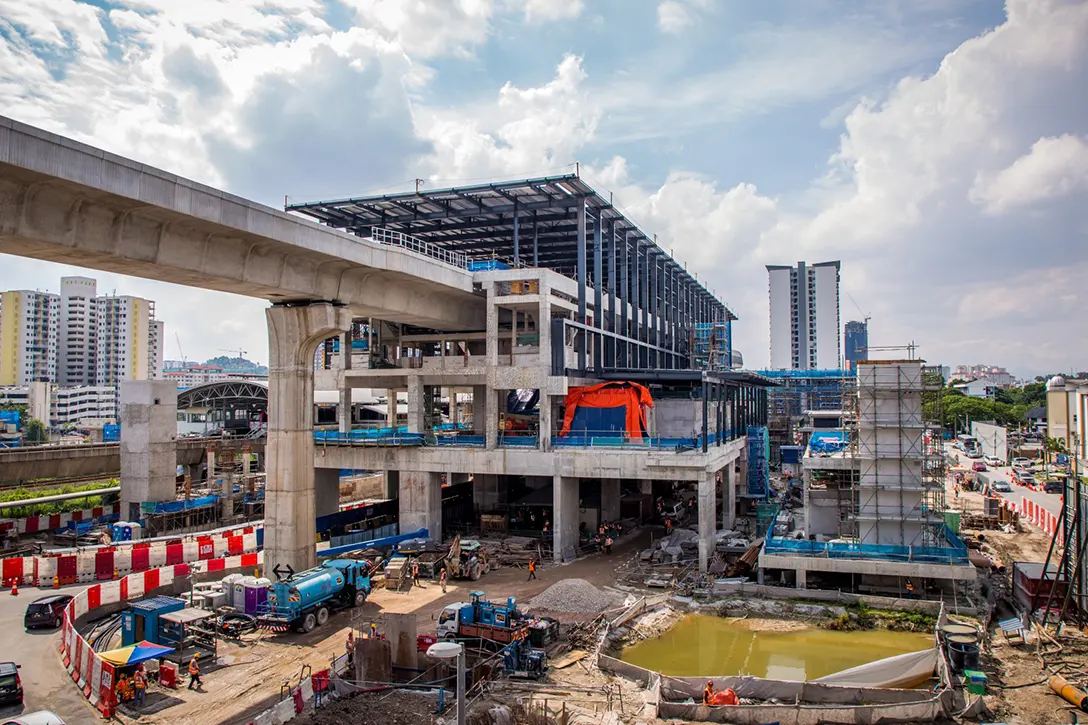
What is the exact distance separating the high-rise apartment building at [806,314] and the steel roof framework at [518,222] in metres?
80.1

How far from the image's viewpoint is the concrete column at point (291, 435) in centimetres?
3297

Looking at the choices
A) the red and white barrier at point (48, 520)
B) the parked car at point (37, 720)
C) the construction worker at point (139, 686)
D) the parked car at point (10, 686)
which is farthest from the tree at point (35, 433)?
the parked car at point (37, 720)

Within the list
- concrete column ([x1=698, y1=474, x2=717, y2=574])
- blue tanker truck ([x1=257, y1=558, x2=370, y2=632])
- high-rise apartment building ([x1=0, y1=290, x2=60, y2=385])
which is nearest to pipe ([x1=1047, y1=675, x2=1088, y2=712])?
concrete column ([x1=698, y1=474, x2=717, y2=574])

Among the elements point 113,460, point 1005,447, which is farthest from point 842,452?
point 1005,447

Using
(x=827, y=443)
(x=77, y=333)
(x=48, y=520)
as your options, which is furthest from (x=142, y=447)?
(x=77, y=333)

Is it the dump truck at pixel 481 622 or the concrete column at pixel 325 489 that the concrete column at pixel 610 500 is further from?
the dump truck at pixel 481 622

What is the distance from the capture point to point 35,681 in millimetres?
21125

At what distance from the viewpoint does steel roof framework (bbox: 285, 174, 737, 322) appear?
48.1m

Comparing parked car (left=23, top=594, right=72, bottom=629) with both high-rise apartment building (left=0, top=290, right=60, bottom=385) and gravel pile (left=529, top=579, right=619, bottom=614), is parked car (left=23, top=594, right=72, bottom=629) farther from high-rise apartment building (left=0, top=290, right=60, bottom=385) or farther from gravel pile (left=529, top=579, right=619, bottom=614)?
high-rise apartment building (left=0, top=290, right=60, bottom=385)

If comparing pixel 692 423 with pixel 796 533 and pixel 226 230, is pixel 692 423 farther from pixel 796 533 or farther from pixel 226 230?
pixel 226 230

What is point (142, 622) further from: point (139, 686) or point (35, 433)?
point (35, 433)

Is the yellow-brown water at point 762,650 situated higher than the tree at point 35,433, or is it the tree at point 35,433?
the tree at point 35,433

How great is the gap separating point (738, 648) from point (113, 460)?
55116 mm

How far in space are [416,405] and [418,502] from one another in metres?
6.13
